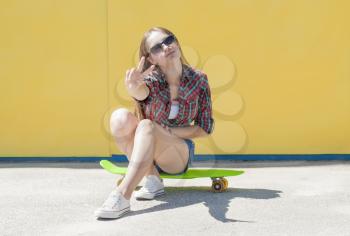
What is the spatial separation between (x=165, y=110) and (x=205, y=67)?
1843 millimetres

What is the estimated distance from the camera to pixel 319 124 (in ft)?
16.4

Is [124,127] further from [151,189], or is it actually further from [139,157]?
[151,189]

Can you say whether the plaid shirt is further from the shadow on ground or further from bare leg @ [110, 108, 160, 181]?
the shadow on ground

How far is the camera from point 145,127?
9.87ft

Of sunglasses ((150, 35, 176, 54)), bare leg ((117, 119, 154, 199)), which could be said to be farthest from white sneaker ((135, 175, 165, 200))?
sunglasses ((150, 35, 176, 54))

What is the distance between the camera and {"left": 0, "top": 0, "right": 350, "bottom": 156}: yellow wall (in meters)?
4.95

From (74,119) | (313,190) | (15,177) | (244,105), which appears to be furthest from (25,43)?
(313,190)

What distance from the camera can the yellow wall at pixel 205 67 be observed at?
195 inches

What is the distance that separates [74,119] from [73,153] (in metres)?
0.30

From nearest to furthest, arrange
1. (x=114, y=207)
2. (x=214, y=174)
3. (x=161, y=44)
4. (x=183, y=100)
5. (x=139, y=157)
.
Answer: (x=114, y=207) < (x=139, y=157) < (x=161, y=44) < (x=183, y=100) < (x=214, y=174)

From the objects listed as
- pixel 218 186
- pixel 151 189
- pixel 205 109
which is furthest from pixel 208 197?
pixel 205 109

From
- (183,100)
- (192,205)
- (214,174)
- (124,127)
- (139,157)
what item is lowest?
(192,205)

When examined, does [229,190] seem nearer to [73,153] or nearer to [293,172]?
[293,172]

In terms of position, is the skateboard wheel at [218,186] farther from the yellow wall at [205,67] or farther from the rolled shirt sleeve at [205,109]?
the yellow wall at [205,67]
